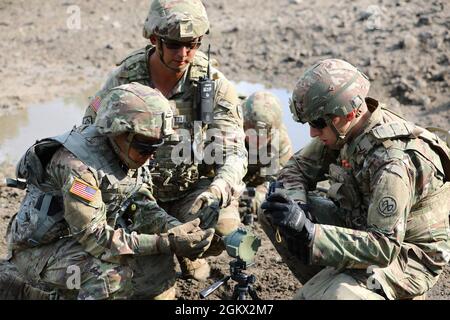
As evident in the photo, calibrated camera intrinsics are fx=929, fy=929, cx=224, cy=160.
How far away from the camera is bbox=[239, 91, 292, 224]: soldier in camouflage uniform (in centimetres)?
934

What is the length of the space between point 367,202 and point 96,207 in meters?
1.87

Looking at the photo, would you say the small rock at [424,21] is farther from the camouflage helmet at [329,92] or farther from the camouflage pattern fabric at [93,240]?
the camouflage pattern fabric at [93,240]

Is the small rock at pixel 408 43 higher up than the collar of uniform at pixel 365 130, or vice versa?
the collar of uniform at pixel 365 130

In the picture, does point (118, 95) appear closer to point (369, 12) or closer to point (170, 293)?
point (170, 293)

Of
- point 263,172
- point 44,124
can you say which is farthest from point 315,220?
point 44,124

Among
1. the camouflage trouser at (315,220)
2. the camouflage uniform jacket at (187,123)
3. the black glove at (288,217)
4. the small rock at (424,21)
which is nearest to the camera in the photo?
the black glove at (288,217)

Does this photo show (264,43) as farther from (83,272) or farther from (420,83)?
(83,272)

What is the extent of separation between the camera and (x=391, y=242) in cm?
597

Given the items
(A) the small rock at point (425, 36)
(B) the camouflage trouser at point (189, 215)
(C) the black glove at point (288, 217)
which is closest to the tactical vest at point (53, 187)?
(B) the camouflage trouser at point (189, 215)

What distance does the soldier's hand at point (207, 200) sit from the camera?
678cm

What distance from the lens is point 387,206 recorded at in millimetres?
5945

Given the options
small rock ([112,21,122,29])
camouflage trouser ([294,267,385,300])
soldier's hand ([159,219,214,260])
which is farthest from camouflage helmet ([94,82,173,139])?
small rock ([112,21,122,29])

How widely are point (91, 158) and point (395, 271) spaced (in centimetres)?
218

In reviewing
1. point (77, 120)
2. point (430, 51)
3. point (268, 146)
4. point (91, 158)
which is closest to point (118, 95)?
point (91, 158)
